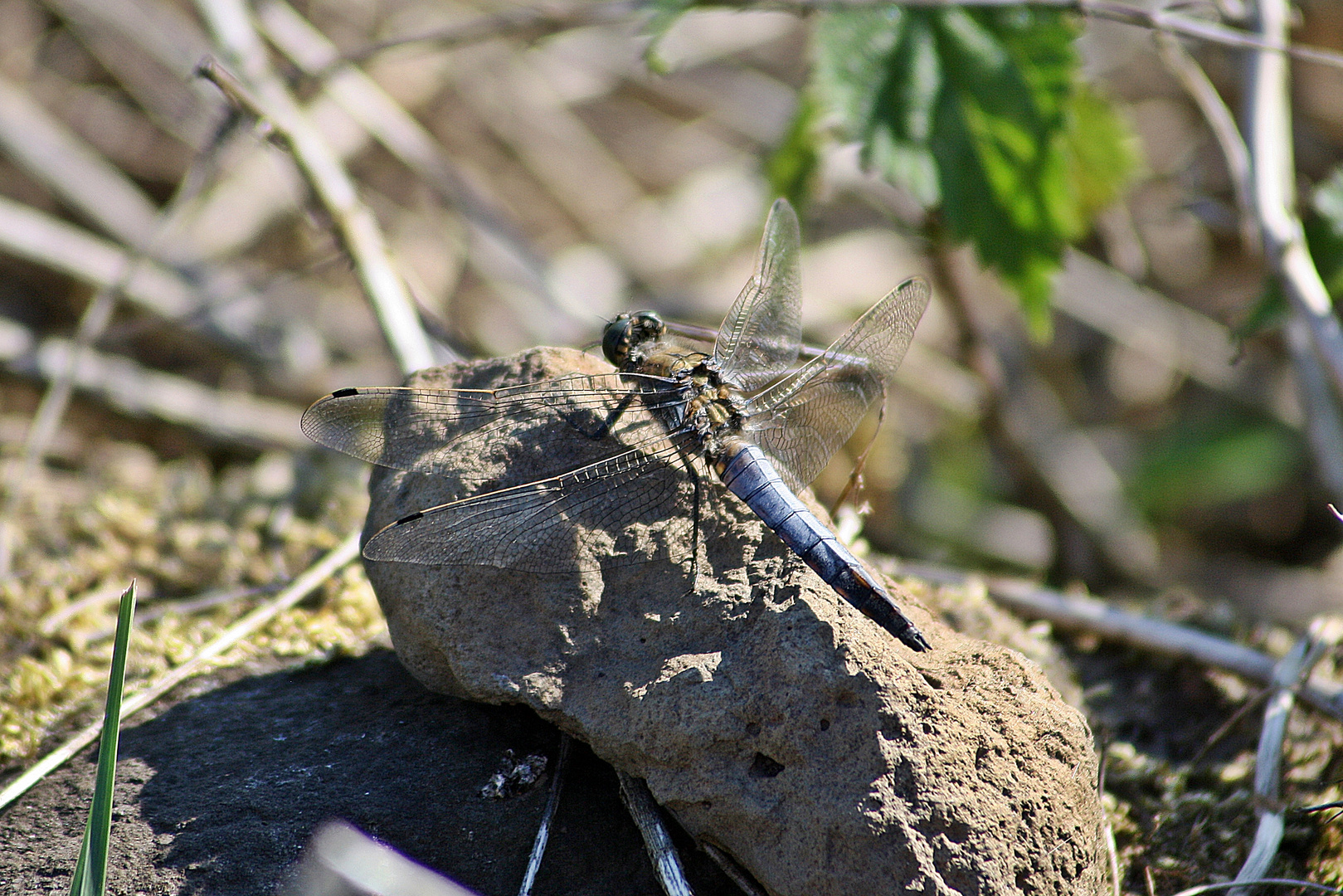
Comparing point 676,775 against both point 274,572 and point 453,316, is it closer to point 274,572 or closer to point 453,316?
point 274,572

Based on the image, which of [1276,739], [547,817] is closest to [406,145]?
[547,817]

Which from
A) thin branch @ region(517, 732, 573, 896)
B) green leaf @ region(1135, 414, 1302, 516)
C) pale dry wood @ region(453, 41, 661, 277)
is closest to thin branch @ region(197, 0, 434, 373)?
thin branch @ region(517, 732, 573, 896)

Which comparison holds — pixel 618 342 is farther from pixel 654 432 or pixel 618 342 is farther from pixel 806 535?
pixel 806 535

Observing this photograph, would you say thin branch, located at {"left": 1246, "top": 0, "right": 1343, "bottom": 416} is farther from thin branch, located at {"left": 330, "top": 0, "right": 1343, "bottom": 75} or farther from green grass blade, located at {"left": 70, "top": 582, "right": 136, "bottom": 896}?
green grass blade, located at {"left": 70, "top": 582, "right": 136, "bottom": 896}

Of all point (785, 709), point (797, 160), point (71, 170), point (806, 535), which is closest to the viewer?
point (785, 709)

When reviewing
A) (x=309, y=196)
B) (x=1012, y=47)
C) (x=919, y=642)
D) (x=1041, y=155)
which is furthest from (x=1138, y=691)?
(x=309, y=196)

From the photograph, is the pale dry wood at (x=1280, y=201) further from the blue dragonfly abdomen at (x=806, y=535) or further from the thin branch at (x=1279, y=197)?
the blue dragonfly abdomen at (x=806, y=535)
